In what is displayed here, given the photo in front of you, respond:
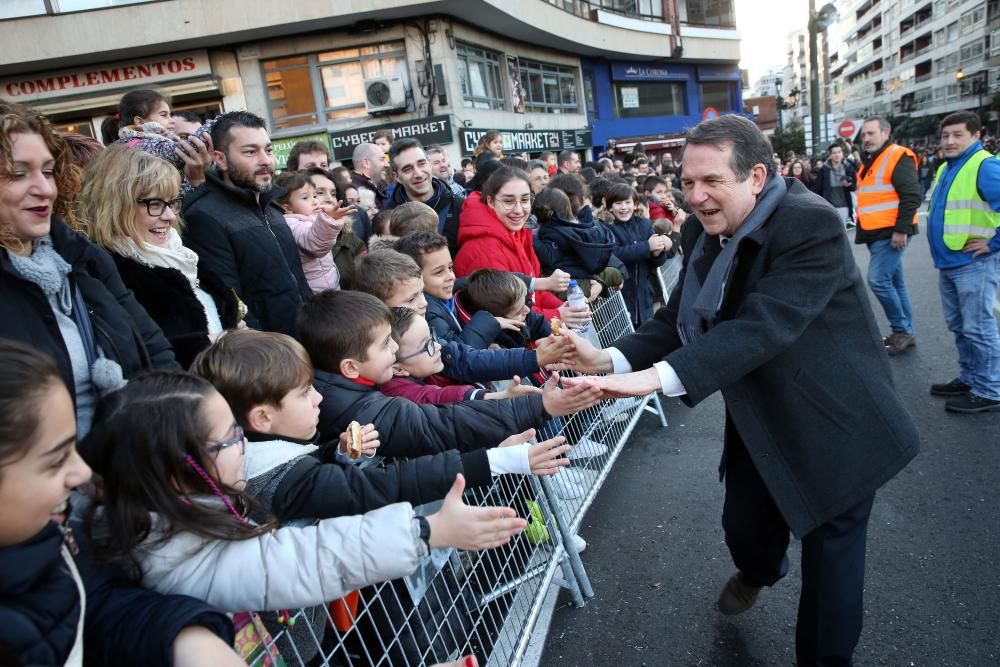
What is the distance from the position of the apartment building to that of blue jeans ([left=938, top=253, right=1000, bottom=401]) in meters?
58.1

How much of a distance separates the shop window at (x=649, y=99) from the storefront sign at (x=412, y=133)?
591 inches

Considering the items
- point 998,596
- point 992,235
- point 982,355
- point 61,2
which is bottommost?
point 998,596

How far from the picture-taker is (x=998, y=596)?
2.82 metres

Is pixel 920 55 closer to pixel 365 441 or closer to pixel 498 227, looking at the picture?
pixel 498 227

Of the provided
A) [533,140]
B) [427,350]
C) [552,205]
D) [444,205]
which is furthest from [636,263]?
[533,140]

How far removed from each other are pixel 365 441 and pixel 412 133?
1600 cm

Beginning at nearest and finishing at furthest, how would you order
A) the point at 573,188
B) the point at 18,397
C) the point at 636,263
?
the point at 18,397
the point at 573,188
the point at 636,263

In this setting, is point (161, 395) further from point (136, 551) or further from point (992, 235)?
point (992, 235)

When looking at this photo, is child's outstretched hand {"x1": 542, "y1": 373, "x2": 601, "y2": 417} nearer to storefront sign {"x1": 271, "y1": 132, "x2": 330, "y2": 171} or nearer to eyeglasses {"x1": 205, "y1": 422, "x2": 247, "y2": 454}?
eyeglasses {"x1": 205, "y1": 422, "x2": 247, "y2": 454}

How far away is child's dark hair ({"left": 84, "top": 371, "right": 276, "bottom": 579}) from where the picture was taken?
1.44 meters

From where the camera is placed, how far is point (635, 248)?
18.5 feet

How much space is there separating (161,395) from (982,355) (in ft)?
17.7

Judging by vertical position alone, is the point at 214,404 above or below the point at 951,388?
above

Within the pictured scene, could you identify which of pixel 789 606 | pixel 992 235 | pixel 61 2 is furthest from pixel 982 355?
pixel 61 2
